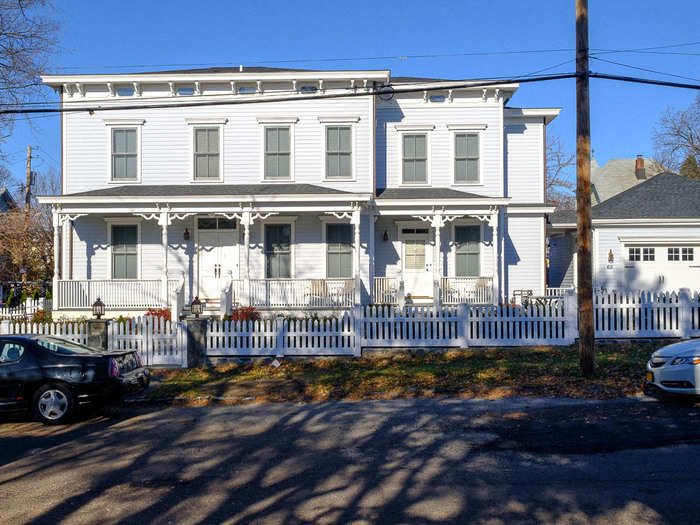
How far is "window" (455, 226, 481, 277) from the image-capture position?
22.1 meters

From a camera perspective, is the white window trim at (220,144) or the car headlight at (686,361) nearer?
the car headlight at (686,361)

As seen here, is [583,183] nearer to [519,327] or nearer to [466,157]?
[519,327]

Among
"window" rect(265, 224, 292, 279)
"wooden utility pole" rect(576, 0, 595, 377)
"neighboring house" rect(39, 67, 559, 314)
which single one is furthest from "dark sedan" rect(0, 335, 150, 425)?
"window" rect(265, 224, 292, 279)

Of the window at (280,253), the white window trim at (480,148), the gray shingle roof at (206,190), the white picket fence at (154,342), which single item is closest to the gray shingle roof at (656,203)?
the white window trim at (480,148)

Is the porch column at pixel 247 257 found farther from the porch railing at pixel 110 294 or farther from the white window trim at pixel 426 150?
the white window trim at pixel 426 150

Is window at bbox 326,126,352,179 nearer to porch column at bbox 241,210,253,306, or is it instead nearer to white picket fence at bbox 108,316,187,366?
porch column at bbox 241,210,253,306

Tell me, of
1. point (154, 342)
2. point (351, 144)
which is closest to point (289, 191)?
point (351, 144)

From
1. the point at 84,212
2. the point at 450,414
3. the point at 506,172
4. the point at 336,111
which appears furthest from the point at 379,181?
the point at 450,414

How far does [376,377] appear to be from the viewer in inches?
484

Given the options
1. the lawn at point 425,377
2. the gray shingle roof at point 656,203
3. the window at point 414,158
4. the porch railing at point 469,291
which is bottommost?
the lawn at point 425,377

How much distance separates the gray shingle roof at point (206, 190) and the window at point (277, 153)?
1.69ft

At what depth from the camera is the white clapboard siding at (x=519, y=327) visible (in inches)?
583

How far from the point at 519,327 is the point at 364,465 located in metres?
8.96

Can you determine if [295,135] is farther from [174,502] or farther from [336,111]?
[174,502]
